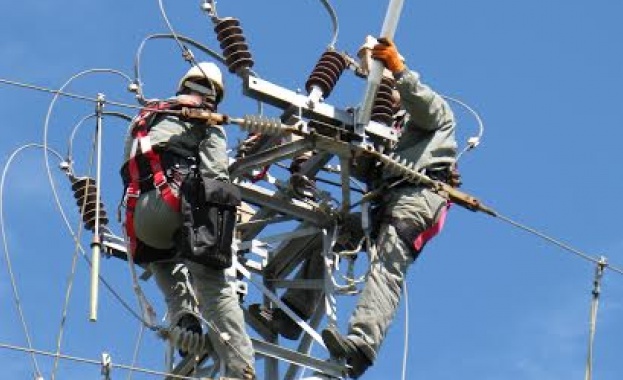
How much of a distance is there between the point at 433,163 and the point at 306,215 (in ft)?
3.84

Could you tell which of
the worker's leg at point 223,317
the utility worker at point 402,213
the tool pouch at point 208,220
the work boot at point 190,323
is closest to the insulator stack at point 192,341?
the work boot at point 190,323

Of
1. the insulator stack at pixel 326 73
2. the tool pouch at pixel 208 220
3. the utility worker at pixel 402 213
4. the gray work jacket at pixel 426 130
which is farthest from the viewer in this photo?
the gray work jacket at pixel 426 130

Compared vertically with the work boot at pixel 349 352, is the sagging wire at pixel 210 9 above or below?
above

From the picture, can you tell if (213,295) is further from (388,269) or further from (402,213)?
(402,213)

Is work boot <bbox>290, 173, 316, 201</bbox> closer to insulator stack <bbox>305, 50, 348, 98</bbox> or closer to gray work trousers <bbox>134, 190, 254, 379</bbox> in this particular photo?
insulator stack <bbox>305, 50, 348, 98</bbox>

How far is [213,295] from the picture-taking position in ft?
72.0

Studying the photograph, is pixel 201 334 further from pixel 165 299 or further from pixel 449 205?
pixel 449 205

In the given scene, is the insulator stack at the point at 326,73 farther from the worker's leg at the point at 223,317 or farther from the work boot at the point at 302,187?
the worker's leg at the point at 223,317

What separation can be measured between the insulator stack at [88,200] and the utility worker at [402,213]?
254 centimetres

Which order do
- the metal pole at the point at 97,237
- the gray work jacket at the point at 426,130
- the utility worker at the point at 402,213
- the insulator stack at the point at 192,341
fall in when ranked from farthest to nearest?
the gray work jacket at the point at 426,130, the insulator stack at the point at 192,341, the utility worker at the point at 402,213, the metal pole at the point at 97,237

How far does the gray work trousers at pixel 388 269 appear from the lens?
867 inches

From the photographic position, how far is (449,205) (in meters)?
22.9

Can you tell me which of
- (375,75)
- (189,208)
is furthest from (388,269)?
(189,208)

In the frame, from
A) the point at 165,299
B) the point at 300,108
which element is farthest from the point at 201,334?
the point at 300,108
